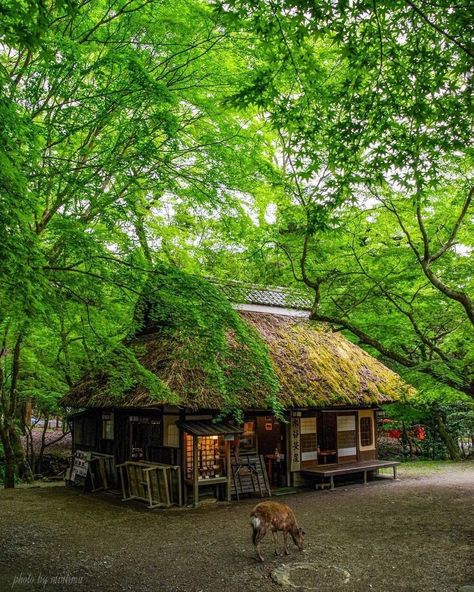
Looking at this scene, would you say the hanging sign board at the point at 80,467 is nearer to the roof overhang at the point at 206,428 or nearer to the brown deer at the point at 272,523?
the roof overhang at the point at 206,428

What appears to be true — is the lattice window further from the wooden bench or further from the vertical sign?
the vertical sign


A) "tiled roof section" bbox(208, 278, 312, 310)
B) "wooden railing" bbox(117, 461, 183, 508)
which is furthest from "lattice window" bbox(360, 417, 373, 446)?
"wooden railing" bbox(117, 461, 183, 508)

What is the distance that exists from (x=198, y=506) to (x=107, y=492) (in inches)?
123

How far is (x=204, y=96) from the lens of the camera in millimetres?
6637

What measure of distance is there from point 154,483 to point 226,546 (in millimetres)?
3730

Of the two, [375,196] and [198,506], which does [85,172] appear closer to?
[375,196]

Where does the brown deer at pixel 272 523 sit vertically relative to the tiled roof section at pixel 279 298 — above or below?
below

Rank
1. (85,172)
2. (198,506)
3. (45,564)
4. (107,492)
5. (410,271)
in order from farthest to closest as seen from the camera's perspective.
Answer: (107,492), (198,506), (410,271), (45,564), (85,172)

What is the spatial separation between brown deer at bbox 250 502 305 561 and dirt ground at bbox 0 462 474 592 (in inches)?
9.1

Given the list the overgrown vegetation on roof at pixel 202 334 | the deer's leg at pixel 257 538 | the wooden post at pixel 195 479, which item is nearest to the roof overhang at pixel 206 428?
the wooden post at pixel 195 479

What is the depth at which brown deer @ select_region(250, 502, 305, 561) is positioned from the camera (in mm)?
7695

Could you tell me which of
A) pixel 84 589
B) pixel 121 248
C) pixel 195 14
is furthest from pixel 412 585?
pixel 195 14

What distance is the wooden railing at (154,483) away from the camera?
11492 mm

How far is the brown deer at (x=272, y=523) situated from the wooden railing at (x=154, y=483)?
160 inches
